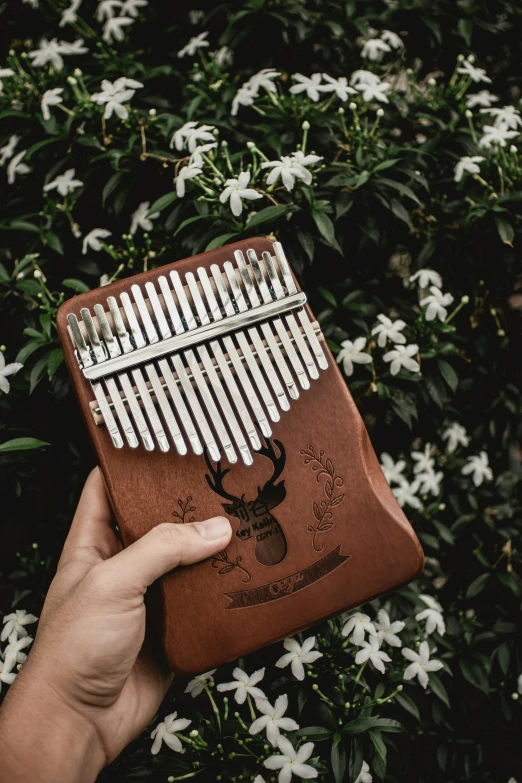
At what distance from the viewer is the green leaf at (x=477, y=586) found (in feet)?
6.57

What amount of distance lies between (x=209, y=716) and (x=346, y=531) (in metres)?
0.66

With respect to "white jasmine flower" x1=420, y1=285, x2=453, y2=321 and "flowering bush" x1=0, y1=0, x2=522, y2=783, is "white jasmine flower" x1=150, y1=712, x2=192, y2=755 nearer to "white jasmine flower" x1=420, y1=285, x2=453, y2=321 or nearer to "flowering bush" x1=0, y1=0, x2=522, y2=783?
"flowering bush" x1=0, y1=0, x2=522, y2=783

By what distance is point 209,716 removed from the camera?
1.48 metres

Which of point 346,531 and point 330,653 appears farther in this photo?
point 330,653

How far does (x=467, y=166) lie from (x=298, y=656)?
1522mm

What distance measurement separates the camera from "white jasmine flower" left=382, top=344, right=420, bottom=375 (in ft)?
5.49

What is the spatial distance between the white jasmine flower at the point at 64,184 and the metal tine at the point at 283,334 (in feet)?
2.61

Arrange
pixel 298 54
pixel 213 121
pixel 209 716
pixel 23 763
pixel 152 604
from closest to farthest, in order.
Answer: pixel 23 763 < pixel 152 604 < pixel 209 716 < pixel 213 121 < pixel 298 54

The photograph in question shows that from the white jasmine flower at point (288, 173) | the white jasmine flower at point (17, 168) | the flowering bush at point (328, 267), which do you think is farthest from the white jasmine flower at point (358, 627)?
the white jasmine flower at point (17, 168)

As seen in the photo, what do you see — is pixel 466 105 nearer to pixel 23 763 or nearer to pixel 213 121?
pixel 213 121

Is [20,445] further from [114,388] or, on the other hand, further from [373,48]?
[373,48]

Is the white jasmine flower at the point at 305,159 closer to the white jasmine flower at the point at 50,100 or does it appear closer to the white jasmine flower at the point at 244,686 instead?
the white jasmine flower at the point at 50,100

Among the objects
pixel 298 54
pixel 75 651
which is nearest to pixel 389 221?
pixel 298 54

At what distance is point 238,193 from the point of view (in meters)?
1.50
